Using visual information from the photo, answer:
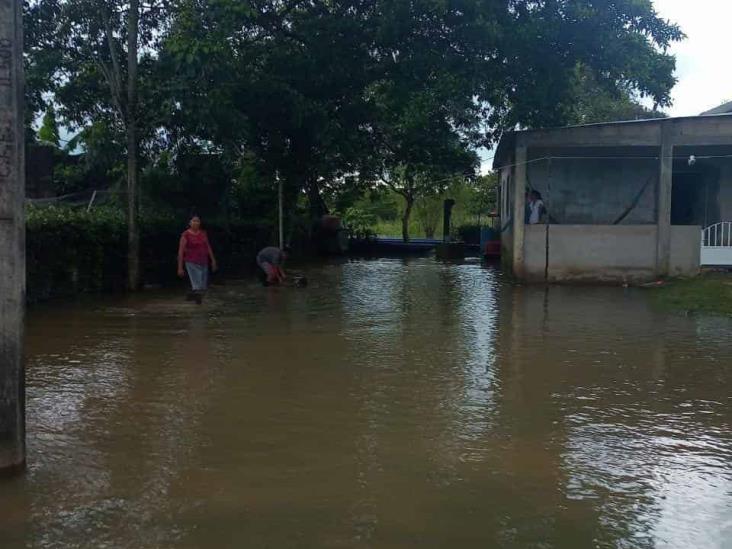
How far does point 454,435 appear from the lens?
214 inches

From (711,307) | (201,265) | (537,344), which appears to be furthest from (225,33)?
(711,307)

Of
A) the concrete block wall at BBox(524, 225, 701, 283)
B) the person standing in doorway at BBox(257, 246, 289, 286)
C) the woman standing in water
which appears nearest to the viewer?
the woman standing in water

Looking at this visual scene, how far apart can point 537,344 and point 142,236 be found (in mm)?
9875

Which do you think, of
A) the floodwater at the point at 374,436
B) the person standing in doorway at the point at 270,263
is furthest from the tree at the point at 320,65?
the floodwater at the point at 374,436

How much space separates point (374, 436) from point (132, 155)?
36.1ft

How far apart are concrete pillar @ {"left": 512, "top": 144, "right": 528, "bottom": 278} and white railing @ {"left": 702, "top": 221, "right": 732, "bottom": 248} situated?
3.85 metres

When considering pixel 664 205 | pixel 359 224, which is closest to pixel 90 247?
pixel 664 205

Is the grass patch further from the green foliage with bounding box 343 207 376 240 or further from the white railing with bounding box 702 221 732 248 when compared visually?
the green foliage with bounding box 343 207 376 240

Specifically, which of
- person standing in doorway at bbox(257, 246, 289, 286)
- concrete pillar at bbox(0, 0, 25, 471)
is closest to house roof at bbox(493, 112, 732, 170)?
person standing in doorway at bbox(257, 246, 289, 286)

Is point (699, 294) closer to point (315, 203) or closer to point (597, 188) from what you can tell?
point (597, 188)

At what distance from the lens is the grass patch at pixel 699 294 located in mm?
12406

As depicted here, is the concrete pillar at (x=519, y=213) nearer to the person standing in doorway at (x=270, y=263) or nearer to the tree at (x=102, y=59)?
the person standing in doorway at (x=270, y=263)

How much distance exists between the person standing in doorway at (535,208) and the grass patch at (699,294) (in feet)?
10.3

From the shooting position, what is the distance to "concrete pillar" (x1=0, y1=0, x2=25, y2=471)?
430 cm
